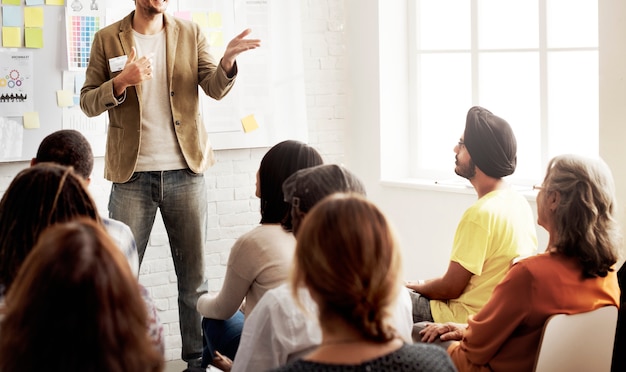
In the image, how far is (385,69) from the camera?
5586 millimetres

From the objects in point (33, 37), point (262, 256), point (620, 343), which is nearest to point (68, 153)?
point (262, 256)

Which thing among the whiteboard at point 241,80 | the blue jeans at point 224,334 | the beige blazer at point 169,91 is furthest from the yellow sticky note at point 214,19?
the blue jeans at point 224,334

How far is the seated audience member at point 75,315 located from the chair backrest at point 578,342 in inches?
60.8

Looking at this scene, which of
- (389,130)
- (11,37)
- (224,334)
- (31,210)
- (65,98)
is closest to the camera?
(31,210)

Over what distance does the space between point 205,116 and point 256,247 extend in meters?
2.44

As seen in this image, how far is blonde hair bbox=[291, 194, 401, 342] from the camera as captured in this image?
1744 mm

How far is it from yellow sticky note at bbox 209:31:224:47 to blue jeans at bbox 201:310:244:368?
2287 millimetres

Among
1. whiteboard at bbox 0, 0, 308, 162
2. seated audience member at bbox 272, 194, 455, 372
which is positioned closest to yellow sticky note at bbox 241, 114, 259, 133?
whiteboard at bbox 0, 0, 308, 162

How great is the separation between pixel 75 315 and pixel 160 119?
3059 millimetres

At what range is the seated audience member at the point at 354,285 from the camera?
5.72 ft

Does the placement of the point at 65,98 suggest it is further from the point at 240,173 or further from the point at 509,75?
the point at 509,75

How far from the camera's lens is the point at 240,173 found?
5348mm

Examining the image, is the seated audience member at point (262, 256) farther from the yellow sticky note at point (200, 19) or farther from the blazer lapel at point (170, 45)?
the yellow sticky note at point (200, 19)

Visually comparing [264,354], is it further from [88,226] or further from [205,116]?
[205,116]
